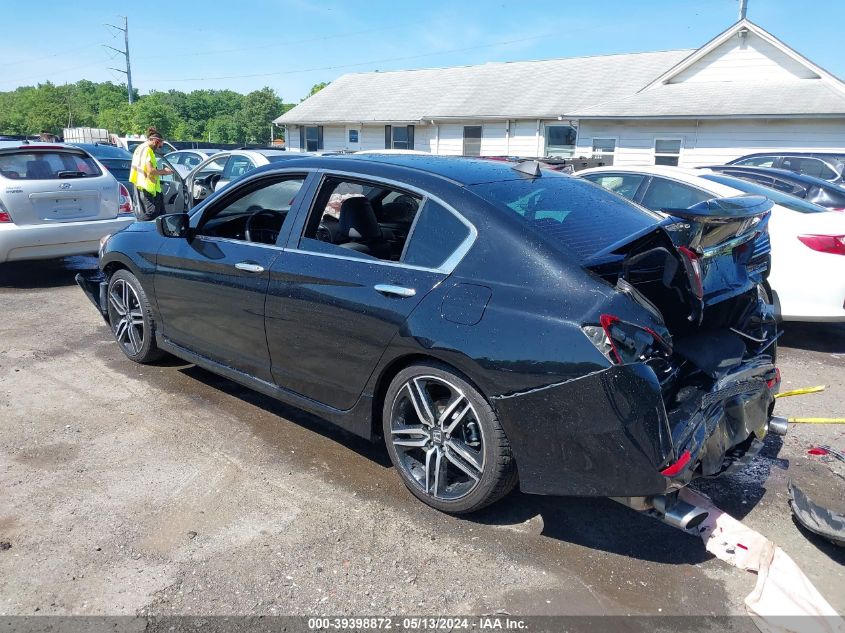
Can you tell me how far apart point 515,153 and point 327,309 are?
22657 mm

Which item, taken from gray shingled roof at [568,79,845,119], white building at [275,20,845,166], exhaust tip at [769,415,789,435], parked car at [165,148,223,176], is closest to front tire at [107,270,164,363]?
exhaust tip at [769,415,789,435]

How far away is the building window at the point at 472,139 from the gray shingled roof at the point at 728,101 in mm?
6113

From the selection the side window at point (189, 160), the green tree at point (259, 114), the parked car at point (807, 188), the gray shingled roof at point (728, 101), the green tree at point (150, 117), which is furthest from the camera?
the green tree at point (259, 114)

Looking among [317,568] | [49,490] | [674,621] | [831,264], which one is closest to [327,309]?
[317,568]

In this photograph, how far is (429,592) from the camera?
2.84m

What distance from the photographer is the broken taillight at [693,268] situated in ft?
9.94

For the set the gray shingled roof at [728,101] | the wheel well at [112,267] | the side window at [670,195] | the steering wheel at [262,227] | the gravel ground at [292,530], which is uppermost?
the gray shingled roof at [728,101]

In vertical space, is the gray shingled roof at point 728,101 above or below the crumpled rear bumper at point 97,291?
above

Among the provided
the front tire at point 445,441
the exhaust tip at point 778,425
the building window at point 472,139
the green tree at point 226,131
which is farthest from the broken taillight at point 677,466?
the green tree at point 226,131

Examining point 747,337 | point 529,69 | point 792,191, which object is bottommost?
point 747,337

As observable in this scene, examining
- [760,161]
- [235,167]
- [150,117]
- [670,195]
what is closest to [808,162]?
[760,161]

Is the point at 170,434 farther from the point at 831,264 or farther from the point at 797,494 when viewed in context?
the point at 831,264

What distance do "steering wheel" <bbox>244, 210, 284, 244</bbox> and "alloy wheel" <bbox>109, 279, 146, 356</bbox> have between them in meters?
1.06

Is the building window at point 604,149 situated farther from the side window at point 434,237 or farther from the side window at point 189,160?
the side window at point 434,237
